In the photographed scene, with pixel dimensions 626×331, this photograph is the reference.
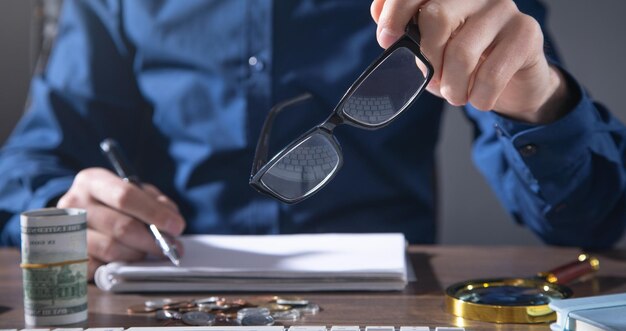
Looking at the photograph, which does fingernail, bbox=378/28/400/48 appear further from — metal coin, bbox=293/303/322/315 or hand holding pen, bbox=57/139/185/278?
hand holding pen, bbox=57/139/185/278

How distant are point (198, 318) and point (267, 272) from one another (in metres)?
0.18

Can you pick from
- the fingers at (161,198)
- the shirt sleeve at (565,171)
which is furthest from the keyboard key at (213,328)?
the shirt sleeve at (565,171)

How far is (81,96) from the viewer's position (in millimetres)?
1670

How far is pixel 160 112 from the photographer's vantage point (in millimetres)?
1646

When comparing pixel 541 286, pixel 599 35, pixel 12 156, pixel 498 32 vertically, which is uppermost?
pixel 599 35

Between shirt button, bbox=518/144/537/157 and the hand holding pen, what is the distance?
1.59 feet

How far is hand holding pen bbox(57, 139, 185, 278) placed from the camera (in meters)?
1.16

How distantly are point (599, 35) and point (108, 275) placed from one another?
203 centimetres

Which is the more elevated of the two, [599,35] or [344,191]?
[599,35]

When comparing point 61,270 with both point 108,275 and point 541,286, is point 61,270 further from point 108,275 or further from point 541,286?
point 541,286

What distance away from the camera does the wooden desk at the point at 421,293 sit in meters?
0.95

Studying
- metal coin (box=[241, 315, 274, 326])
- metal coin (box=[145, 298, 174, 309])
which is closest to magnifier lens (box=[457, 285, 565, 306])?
metal coin (box=[241, 315, 274, 326])

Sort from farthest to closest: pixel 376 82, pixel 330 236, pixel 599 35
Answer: pixel 599 35, pixel 330 236, pixel 376 82

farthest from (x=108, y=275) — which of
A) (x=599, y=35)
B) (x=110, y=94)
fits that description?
(x=599, y=35)
